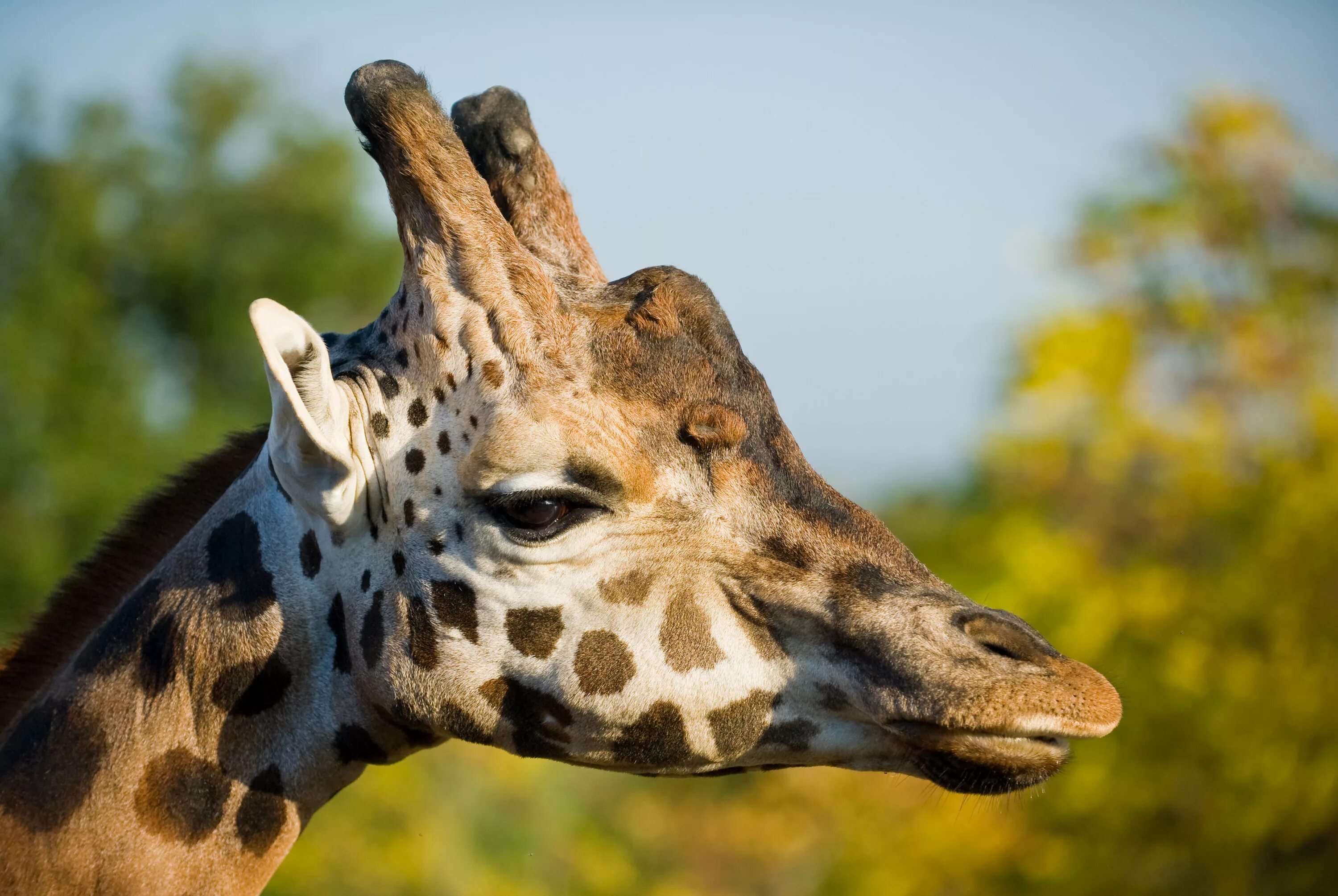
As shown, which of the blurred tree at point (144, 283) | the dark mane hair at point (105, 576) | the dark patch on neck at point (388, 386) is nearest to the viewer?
the dark patch on neck at point (388, 386)

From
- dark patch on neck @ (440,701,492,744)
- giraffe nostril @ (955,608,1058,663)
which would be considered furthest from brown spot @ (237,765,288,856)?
giraffe nostril @ (955,608,1058,663)

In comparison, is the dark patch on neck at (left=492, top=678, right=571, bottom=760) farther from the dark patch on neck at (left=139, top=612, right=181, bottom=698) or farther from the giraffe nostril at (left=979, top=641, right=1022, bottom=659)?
the giraffe nostril at (left=979, top=641, right=1022, bottom=659)

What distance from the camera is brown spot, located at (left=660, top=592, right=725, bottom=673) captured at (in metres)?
3.79

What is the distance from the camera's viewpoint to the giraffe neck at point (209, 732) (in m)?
3.84

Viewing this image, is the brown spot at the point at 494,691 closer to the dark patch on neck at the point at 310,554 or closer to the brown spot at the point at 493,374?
the dark patch on neck at the point at 310,554

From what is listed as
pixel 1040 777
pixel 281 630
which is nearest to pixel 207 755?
pixel 281 630

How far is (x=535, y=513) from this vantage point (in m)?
3.80

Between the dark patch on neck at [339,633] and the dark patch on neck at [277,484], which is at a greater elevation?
the dark patch on neck at [277,484]

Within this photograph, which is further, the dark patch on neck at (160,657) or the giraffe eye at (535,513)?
the dark patch on neck at (160,657)

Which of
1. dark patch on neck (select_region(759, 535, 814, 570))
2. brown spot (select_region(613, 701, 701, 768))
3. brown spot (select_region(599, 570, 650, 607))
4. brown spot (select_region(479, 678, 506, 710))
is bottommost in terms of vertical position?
brown spot (select_region(613, 701, 701, 768))

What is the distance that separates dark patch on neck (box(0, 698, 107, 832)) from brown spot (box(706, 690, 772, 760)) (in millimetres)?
1948

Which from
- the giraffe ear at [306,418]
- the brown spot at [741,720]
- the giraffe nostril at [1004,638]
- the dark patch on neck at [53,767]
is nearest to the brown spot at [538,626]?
the brown spot at [741,720]

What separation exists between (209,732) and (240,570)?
53 centimetres

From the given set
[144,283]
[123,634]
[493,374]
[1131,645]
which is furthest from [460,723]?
[144,283]
